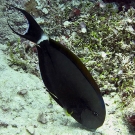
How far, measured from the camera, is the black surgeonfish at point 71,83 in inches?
71.3

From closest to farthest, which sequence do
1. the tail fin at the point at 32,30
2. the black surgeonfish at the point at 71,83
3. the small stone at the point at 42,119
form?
the tail fin at the point at 32,30
the black surgeonfish at the point at 71,83
the small stone at the point at 42,119

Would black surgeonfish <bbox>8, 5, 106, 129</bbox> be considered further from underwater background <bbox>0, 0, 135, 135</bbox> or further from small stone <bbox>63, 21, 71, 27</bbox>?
small stone <bbox>63, 21, 71, 27</bbox>

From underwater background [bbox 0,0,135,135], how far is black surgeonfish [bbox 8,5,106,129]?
167 mm

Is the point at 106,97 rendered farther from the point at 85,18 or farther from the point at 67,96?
the point at 85,18

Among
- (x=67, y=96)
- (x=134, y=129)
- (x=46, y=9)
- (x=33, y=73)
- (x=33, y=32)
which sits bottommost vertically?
(x=134, y=129)

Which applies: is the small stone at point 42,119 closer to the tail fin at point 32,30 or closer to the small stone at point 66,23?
the tail fin at point 32,30

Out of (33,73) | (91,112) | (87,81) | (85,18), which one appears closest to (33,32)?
(87,81)

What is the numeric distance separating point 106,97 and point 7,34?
146cm

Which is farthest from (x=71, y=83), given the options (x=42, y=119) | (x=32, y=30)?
(x=32, y=30)

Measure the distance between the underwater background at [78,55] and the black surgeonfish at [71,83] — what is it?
167 mm

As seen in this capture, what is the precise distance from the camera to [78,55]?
2.84 metres

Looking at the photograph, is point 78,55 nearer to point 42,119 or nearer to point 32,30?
point 42,119

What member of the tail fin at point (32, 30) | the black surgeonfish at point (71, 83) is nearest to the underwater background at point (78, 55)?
the black surgeonfish at point (71, 83)

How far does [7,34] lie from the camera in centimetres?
300
